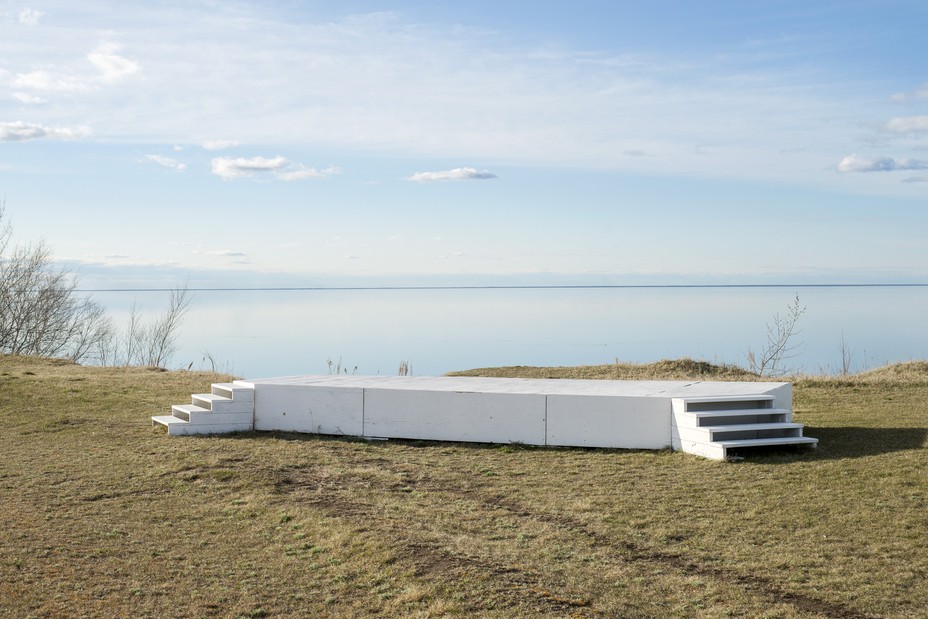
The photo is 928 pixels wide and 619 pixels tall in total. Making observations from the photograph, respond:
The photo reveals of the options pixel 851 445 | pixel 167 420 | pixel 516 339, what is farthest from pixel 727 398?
pixel 516 339

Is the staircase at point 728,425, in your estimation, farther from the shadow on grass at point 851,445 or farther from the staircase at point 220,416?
the staircase at point 220,416

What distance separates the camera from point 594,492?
686 centimetres

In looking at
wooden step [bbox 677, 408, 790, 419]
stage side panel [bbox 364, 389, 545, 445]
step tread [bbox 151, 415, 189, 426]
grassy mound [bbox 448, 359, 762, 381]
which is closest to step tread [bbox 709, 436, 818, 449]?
wooden step [bbox 677, 408, 790, 419]

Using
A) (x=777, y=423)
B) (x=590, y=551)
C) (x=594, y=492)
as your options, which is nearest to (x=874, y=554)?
→ (x=590, y=551)

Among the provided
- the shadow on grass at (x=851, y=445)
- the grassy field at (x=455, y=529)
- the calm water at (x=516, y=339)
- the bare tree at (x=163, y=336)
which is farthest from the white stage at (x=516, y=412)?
the bare tree at (x=163, y=336)

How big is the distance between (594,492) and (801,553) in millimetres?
1953

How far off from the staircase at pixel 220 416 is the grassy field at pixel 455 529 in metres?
0.25

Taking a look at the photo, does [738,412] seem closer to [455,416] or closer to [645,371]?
[455,416]

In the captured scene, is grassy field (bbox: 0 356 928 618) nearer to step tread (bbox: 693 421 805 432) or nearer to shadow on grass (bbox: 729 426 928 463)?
shadow on grass (bbox: 729 426 928 463)

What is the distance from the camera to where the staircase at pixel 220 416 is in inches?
384

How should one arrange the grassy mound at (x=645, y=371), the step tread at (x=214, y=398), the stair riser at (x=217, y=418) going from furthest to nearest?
the grassy mound at (x=645, y=371) → the step tread at (x=214, y=398) → the stair riser at (x=217, y=418)

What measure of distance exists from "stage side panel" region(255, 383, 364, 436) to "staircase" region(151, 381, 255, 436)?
0.36 ft

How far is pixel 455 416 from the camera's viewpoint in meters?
9.14

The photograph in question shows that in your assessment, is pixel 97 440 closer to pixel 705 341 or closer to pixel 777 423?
pixel 777 423
